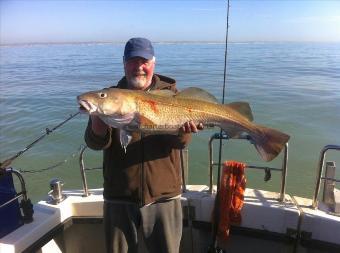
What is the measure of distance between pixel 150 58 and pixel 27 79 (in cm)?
2643

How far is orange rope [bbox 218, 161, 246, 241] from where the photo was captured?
3.82 meters

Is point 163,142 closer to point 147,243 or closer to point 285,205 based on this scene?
point 147,243

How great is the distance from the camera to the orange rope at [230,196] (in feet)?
12.5

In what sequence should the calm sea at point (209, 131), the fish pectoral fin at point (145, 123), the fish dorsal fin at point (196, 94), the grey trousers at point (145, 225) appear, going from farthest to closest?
the calm sea at point (209, 131), the grey trousers at point (145, 225), the fish dorsal fin at point (196, 94), the fish pectoral fin at point (145, 123)

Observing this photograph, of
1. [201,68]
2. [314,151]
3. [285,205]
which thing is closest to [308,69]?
[201,68]

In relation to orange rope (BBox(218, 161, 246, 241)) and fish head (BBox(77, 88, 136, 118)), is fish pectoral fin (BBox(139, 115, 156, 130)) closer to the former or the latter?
fish head (BBox(77, 88, 136, 118))

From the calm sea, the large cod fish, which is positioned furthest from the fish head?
the calm sea

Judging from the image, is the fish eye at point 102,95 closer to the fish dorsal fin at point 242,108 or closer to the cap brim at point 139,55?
the cap brim at point 139,55

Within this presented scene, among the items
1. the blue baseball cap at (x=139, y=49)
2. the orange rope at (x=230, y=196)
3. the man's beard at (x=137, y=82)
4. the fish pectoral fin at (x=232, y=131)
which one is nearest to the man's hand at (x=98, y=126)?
the man's beard at (x=137, y=82)

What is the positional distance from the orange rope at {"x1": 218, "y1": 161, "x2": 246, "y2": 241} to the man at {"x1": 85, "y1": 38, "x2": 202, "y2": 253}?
0.66 meters

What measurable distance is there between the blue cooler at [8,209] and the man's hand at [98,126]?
0.97 meters

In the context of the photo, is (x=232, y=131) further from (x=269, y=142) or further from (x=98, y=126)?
(x=98, y=126)

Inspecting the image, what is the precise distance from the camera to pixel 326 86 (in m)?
21.0

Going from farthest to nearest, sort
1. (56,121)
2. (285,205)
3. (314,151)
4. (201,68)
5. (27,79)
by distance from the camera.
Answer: (201,68)
(27,79)
(56,121)
(314,151)
(285,205)
